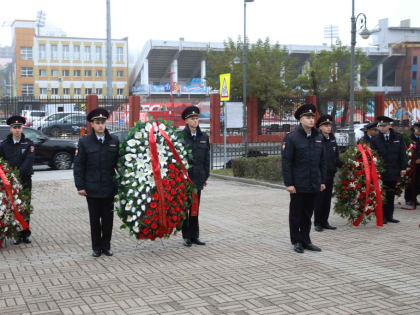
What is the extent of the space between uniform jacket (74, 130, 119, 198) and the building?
70.9 m

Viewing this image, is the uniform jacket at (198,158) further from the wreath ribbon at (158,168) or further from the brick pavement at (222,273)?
the brick pavement at (222,273)

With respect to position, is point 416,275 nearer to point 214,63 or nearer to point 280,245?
point 280,245

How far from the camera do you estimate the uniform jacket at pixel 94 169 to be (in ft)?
23.8

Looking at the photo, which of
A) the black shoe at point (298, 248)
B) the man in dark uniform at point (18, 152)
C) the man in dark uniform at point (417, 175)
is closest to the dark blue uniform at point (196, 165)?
the black shoe at point (298, 248)

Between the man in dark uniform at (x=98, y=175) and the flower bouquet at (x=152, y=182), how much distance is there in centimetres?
13

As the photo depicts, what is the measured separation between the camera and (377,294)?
5.60 metres

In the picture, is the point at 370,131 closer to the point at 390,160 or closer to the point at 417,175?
the point at 390,160

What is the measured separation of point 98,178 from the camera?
7.25 m

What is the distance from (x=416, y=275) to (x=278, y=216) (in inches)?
164

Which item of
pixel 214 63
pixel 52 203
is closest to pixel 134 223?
pixel 52 203

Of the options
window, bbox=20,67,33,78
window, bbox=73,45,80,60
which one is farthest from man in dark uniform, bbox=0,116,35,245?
window, bbox=20,67,33,78

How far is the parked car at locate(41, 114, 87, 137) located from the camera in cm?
2279

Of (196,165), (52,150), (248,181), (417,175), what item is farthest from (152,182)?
(52,150)

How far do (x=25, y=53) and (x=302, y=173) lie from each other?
266ft
